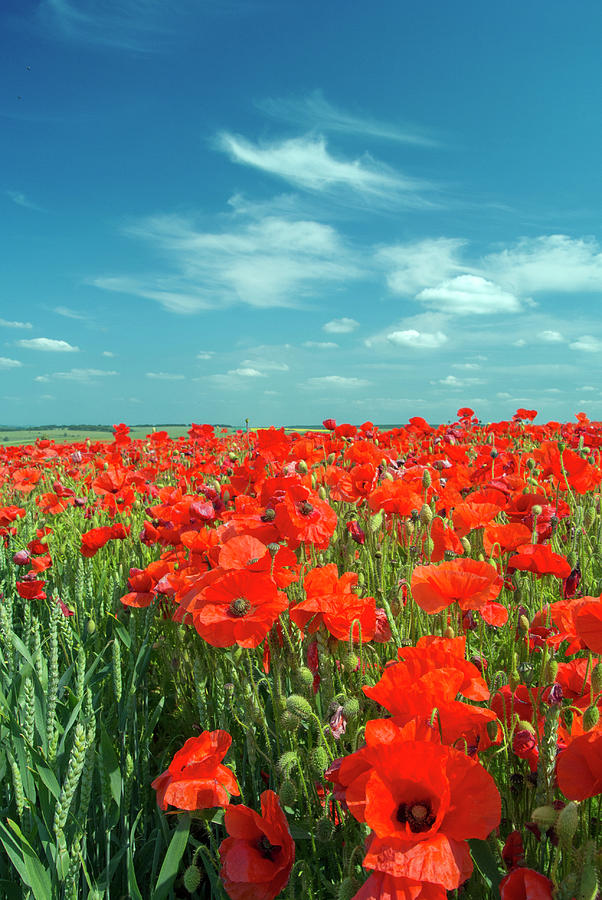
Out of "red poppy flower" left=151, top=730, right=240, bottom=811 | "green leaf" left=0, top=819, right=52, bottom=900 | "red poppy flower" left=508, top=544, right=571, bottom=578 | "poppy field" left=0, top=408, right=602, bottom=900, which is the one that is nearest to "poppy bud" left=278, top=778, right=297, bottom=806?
"poppy field" left=0, top=408, right=602, bottom=900

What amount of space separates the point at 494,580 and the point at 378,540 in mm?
1428

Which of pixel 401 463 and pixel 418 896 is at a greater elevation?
pixel 401 463

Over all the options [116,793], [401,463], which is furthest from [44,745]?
[401,463]

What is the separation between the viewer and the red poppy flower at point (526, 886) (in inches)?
33.9

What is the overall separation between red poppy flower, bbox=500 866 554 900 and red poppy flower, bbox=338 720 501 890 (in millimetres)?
178

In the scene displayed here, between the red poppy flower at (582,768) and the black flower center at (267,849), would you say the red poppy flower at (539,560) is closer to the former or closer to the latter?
the red poppy flower at (582,768)

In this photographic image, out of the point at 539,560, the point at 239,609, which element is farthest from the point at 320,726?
the point at 539,560

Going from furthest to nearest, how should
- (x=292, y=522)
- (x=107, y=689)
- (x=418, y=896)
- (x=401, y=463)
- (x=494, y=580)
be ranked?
(x=401, y=463)
(x=107, y=689)
(x=292, y=522)
(x=494, y=580)
(x=418, y=896)

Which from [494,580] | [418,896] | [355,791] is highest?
[494,580]

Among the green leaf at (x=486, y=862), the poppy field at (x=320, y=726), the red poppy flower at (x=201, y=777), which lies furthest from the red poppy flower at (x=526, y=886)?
the red poppy flower at (x=201, y=777)

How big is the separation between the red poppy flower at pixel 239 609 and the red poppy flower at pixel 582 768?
621mm

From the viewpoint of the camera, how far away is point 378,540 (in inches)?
110

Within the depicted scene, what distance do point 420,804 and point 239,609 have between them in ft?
1.99

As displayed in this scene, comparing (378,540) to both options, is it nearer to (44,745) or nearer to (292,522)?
(292,522)
